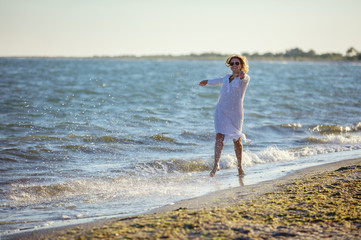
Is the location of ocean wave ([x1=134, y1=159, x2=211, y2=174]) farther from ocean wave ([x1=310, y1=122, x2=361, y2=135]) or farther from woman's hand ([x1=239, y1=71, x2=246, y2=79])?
ocean wave ([x1=310, y1=122, x2=361, y2=135])

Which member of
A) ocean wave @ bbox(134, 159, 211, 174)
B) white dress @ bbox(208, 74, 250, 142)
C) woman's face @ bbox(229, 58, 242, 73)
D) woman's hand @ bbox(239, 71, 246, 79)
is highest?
woman's face @ bbox(229, 58, 242, 73)

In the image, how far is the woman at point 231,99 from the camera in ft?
21.4

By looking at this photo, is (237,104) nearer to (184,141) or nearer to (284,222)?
(284,222)

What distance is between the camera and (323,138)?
12016 millimetres

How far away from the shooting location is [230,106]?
663 cm

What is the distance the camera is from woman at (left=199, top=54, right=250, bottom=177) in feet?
21.4

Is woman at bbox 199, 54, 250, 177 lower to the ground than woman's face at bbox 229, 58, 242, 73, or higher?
lower

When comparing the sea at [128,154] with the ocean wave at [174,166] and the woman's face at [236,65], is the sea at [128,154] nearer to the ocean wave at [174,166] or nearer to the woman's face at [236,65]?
the ocean wave at [174,166]

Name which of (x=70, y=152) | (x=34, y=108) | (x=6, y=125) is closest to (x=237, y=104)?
(x=70, y=152)

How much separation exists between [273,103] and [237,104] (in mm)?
15347

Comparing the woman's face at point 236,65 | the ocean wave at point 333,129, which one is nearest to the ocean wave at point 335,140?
the ocean wave at point 333,129

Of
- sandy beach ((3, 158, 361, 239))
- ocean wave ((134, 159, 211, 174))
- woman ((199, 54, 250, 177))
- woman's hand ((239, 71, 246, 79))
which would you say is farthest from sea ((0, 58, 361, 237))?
woman's hand ((239, 71, 246, 79))

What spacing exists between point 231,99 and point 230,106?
11 cm

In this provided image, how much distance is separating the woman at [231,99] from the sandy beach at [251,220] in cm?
147
